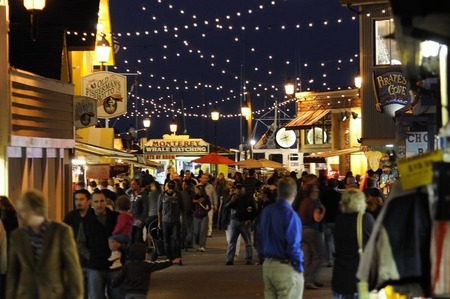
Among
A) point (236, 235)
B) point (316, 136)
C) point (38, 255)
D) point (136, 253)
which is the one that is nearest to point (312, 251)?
point (236, 235)

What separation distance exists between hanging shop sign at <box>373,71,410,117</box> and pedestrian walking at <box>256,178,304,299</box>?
63.1ft

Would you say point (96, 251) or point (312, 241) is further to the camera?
point (312, 241)

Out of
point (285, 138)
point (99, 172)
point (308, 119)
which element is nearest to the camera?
point (99, 172)

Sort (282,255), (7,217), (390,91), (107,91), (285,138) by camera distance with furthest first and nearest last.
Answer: (285,138), (390,91), (107,91), (7,217), (282,255)

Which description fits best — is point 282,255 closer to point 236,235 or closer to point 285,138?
point 236,235

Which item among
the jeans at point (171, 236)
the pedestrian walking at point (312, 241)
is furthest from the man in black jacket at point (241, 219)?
the pedestrian walking at point (312, 241)

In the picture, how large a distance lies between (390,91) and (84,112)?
10788mm

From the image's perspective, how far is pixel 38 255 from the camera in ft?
27.7

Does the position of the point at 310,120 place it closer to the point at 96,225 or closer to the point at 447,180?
the point at 96,225

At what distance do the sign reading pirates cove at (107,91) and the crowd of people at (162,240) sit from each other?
706 centimetres

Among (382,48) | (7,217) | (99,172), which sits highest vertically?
(382,48)

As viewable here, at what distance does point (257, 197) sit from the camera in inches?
928

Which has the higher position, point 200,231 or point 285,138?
point 285,138

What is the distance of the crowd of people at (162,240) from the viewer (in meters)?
8.45
